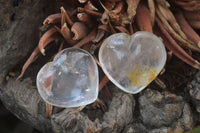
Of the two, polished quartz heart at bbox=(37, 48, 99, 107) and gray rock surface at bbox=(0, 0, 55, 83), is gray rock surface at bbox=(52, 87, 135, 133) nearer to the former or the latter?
polished quartz heart at bbox=(37, 48, 99, 107)

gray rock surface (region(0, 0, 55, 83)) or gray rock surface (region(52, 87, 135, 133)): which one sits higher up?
gray rock surface (region(0, 0, 55, 83))

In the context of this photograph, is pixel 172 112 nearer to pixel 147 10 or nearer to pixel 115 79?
pixel 115 79

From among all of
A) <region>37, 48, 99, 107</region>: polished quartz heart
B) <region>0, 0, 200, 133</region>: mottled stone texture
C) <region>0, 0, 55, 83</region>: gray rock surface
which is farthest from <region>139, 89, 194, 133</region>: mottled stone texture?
<region>0, 0, 55, 83</region>: gray rock surface

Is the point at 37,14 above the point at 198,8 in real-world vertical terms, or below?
above

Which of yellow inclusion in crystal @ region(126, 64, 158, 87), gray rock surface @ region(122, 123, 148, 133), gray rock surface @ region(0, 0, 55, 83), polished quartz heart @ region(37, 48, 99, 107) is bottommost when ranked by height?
gray rock surface @ region(122, 123, 148, 133)

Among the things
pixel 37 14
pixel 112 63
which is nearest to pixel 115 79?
pixel 112 63

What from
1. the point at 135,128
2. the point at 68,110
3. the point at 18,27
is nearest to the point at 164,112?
the point at 135,128

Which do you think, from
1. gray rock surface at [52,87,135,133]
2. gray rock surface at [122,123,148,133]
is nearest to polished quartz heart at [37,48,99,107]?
gray rock surface at [52,87,135,133]

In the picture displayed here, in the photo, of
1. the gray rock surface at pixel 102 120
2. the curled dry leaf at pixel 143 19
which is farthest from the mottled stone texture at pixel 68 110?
the curled dry leaf at pixel 143 19
